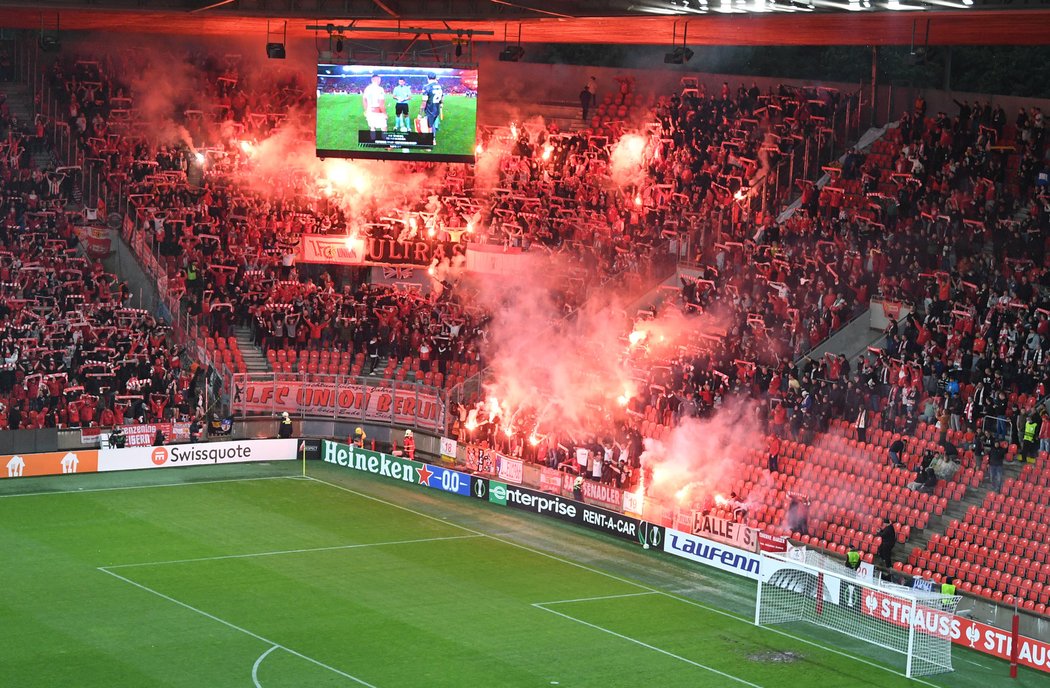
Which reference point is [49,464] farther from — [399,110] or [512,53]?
[512,53]

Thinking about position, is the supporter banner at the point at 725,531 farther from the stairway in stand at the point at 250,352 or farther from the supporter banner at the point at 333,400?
the stairway in stand at the point at 250,352

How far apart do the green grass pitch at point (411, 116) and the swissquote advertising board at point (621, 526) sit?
8.21 metres

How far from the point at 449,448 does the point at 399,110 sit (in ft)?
29.1

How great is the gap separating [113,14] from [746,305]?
18.2m

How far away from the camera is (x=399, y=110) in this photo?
38.3 m

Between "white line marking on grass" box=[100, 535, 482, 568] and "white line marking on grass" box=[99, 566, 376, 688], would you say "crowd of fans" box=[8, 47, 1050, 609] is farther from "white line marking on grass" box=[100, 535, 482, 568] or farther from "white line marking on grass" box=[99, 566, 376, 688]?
"white line marking on grass" box=[99, 566, 376, 688]

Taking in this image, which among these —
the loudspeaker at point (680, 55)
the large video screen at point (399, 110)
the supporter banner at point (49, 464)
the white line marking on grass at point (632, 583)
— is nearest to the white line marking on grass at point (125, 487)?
the white line marking on grass at point (632, 583)

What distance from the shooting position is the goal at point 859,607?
24.8 meters

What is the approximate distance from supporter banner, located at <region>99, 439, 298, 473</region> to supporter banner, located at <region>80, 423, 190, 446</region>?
0.36 m

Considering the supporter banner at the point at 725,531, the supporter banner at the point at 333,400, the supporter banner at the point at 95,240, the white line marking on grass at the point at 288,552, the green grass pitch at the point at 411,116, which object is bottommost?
the white line marking on grass at the point at 288,552

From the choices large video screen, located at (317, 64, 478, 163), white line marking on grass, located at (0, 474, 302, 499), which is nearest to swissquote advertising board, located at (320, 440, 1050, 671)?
white line marking on grass, located at (0, 474, 302, 499)

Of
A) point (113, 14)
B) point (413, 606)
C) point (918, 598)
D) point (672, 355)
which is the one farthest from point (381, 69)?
point (918, 598)

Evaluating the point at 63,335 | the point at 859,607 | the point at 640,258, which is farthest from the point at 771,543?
the point at 63,335

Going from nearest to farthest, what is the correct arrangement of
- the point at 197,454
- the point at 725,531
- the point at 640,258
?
the point at 725,531 → the point at 197,454 → the point at 640,258
